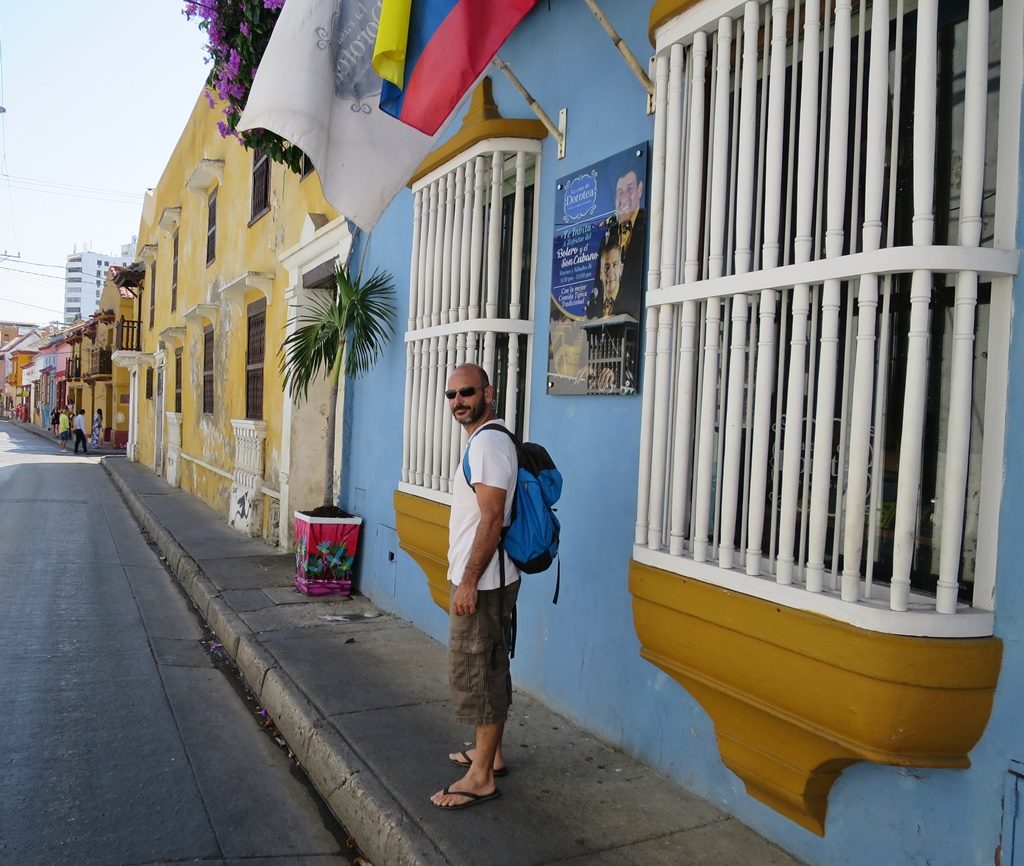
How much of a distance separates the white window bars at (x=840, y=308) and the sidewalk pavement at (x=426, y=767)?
3.17 ft

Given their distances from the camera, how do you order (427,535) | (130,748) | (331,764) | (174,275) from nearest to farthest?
(331,764)
(130,748)
(427,535)
(174,275)

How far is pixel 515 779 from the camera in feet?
11.6

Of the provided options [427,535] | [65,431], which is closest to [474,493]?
[427,535]

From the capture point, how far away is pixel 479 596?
3.30m

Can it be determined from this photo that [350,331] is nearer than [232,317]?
Yes

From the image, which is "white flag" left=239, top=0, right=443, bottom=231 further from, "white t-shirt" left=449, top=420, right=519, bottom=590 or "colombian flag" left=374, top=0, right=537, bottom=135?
"white t-shirt" left=449, top=420, right=519, bottom=590

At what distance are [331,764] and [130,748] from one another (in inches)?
44.3

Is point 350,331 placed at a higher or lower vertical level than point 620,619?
higher

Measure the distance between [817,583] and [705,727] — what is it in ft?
3.47

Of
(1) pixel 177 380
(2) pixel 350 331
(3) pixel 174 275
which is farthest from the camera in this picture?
(3) pixel 174 275

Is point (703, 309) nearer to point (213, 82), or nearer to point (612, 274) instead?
point (612, 274)

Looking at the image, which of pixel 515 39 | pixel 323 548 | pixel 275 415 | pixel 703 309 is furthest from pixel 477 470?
pixel 275 415

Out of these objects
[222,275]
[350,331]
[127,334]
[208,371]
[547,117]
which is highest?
[127,334]

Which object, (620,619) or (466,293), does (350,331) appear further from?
(620,619)
